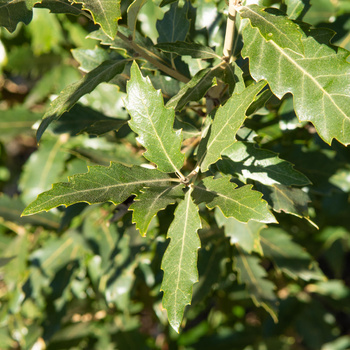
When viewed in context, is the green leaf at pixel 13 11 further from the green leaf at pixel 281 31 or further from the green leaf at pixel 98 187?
the green leaf at pixel 281 31

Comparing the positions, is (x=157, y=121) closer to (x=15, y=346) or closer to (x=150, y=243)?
(x=150, y=243)

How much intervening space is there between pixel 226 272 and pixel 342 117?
831 mm

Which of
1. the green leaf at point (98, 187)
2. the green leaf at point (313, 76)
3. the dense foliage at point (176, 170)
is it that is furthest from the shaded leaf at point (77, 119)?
the green leaf at point (313, 76)

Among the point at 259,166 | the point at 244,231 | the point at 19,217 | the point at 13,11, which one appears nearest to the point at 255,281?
the point at 244,231

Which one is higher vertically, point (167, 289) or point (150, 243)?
point (167, 289)

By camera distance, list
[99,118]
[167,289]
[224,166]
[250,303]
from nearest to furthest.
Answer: [167,289], [224,166], [99,118], [250,303]

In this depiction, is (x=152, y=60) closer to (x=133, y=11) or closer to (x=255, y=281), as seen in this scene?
(x=133, y=11)

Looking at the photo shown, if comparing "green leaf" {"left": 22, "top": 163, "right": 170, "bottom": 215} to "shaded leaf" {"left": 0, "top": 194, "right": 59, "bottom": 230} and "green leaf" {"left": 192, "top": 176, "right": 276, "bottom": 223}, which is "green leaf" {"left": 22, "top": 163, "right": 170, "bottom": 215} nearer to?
"green leaf" {"left": 192, "top": 176, "right": 276, "bottom": 223}

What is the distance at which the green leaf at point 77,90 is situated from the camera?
847 mm

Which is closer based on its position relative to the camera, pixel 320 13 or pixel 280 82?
pixel 280 82

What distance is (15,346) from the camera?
6.53 feet

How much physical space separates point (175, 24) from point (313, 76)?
40cm

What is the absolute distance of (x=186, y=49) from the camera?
2.92 feet

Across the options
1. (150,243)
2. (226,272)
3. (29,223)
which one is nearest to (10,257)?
(29,223)
